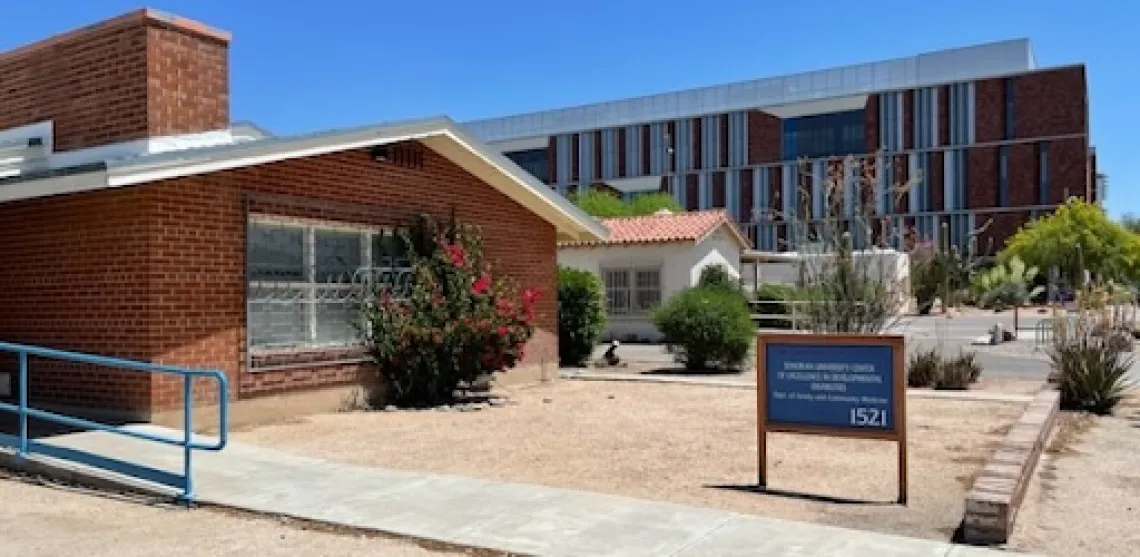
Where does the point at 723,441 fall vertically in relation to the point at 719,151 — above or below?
below

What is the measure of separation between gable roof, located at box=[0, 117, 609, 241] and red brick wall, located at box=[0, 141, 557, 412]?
40 cm

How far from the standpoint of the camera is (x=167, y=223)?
32.4ft

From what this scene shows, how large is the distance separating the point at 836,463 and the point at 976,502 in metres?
2.72

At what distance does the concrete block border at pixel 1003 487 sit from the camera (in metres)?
6.05

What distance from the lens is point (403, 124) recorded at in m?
12.4

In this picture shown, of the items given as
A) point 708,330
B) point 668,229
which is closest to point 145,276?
point 708,330

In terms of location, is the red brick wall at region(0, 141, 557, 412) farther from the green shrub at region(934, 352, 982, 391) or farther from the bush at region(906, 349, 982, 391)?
the green shrub at region(934, 352, 982, 391)

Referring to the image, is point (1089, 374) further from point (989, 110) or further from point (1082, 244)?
point (989, 110)

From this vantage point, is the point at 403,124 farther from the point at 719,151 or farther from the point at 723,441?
the point at 719,151

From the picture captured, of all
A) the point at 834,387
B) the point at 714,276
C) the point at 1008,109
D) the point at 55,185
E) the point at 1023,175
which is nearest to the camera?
the point at 834,387

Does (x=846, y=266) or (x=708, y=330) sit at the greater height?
(x=846, y=266)

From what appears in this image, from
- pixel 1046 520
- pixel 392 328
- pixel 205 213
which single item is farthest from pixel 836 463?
pixel 205 213

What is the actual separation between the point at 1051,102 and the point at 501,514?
7026 cm

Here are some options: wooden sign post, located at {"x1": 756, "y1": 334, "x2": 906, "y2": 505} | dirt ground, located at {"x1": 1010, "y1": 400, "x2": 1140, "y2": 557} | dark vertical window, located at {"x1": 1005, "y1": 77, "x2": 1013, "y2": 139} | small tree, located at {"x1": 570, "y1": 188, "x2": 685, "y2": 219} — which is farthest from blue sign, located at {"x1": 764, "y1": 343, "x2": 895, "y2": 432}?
dark vertical window, located at {"x1": 1005, "y1": 77, "x2": 1013, "y2": 139}
